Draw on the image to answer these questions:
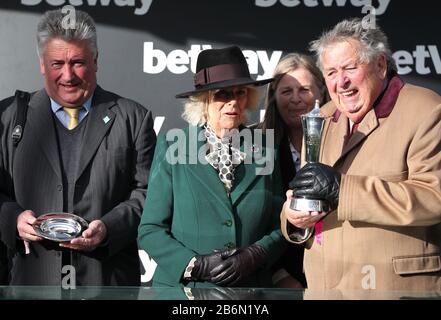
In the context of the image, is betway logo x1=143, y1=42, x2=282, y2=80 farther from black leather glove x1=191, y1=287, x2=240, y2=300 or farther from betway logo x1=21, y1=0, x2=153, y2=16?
black leather glove x1=191, y1=287, x2=240, y2=300

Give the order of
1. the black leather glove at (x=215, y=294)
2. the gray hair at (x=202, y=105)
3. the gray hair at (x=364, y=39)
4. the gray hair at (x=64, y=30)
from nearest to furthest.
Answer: the black leather glove at (x=215, y=294), the gray hair at (x=364, y=39), the gray hair at (x=202, y=105), the gray hair at (x=64, y=30)

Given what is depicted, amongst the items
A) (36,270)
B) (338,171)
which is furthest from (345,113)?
(36,270)

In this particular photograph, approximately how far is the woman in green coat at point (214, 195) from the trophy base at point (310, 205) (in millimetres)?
427

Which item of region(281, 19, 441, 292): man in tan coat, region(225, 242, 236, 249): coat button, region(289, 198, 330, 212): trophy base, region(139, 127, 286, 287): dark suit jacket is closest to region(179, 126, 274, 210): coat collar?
region(139, 127, 286, 287): dark suit jacket

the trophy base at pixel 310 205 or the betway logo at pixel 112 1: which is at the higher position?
the betway logo at pixel 112 1

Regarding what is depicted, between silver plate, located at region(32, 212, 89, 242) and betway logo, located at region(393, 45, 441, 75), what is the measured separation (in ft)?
6.17

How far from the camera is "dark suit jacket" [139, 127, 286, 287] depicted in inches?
135

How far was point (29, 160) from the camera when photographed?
12.4 feet

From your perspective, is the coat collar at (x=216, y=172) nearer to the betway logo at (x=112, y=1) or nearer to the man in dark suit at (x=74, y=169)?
the man in dark suit at (x=74, y=169)

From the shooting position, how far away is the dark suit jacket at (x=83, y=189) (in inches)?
147

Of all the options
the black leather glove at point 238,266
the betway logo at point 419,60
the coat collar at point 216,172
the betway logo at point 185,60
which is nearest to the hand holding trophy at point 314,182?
the black leather glove at point 238,266
